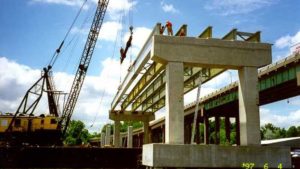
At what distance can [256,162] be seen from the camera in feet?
68.7

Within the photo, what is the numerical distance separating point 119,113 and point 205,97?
15.8 metres

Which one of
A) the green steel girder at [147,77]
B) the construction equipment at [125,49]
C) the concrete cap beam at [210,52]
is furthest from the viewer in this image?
the construction equipment at [125,49]

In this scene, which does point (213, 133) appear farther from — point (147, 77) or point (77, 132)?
point (147, 77)

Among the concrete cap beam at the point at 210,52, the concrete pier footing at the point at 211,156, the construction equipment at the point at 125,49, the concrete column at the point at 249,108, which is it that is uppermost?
the construction equipment at the point at 125,49

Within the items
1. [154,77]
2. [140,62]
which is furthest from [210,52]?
[154,77]

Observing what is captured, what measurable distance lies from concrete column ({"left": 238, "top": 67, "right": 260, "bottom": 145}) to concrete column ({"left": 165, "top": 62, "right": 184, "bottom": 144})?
4.57 m

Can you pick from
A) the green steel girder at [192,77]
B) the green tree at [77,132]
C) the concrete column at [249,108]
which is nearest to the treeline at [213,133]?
the green tree at [77,132]

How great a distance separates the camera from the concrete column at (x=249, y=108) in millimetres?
22406

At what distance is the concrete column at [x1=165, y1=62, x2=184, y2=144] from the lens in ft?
68.9

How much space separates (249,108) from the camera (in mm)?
22688

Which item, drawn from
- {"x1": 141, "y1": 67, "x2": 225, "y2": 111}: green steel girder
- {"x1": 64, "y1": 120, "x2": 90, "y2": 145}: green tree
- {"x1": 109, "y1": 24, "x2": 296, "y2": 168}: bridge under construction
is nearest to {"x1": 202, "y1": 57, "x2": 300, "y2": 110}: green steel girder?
{"x1": 141, "y1": 67, "x2": 225, "y2": 111}: green steel girder

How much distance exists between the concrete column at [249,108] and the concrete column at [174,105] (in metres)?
4.57

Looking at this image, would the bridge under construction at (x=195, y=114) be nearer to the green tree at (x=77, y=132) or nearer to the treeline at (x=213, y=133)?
the treeline at (x=213, y=133)

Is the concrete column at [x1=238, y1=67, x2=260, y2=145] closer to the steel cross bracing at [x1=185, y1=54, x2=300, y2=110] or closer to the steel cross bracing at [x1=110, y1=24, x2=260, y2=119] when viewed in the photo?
the steel cross bracing at [x1=110, y1=24, x2=260, y2=119]
